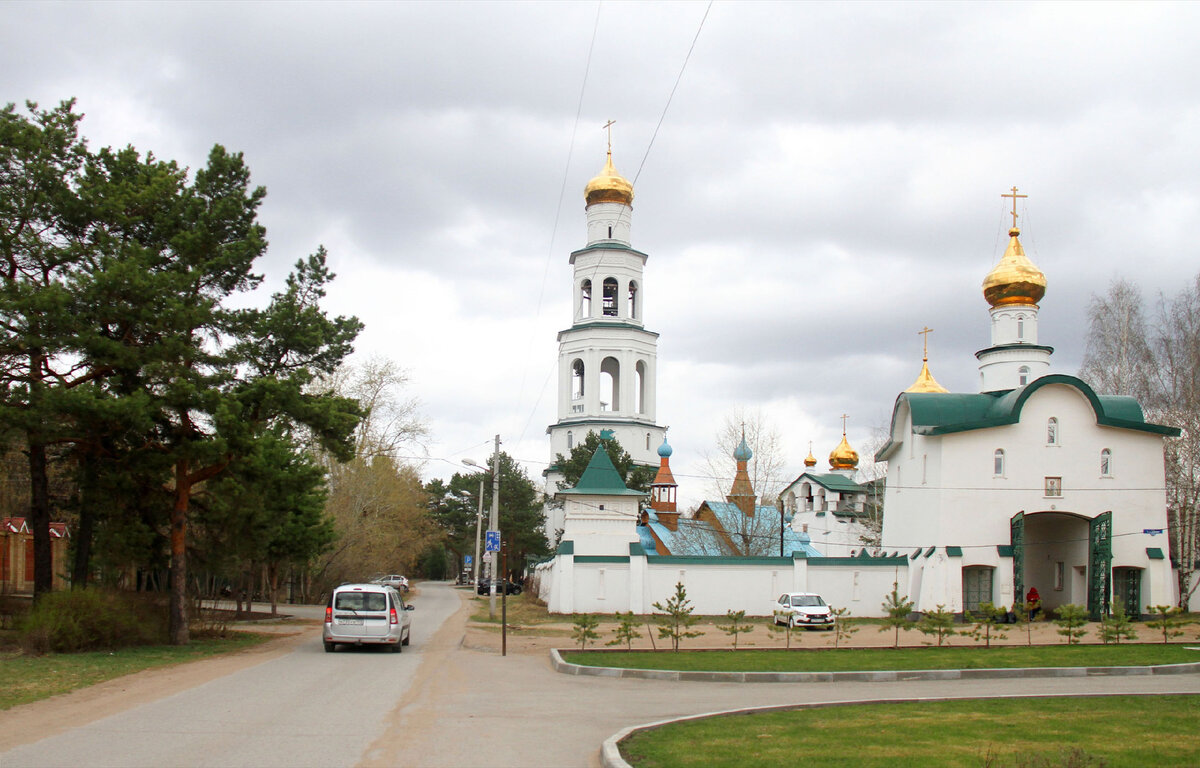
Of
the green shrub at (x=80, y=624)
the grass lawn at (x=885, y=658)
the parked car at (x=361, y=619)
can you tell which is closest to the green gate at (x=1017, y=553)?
the grass lawn at (x=885, y=658)

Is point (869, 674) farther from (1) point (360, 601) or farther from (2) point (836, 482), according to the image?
(2) point (836, 482)

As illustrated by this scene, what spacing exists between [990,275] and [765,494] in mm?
14293

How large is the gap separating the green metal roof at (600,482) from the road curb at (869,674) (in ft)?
77.6

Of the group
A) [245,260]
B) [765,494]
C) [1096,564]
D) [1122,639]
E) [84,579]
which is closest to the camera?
[245,260]

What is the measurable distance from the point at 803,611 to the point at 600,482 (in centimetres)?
1304

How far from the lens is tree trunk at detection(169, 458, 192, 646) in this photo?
72.1 feet

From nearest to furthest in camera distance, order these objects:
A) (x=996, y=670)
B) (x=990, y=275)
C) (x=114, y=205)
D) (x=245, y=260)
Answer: (x=996, y=670) → (x=114, y=205) → (x=245, y=260) → (x=990, y=275)

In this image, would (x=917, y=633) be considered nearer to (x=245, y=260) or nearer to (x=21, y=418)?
(x=245, y=260)

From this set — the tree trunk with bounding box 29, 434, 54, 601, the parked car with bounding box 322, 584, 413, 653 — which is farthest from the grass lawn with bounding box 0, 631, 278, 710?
the tree trunk with bounding box 29, 434, 54, 601

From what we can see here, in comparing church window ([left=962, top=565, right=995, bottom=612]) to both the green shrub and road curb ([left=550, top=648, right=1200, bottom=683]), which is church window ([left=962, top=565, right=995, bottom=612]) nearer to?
road curb ([left=550, top=648, right=1200, bottom=683])

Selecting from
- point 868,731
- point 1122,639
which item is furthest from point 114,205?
point 1122,639

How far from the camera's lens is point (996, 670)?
691 inches

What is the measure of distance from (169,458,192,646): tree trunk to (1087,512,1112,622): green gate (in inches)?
1119

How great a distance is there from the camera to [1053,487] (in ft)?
119
